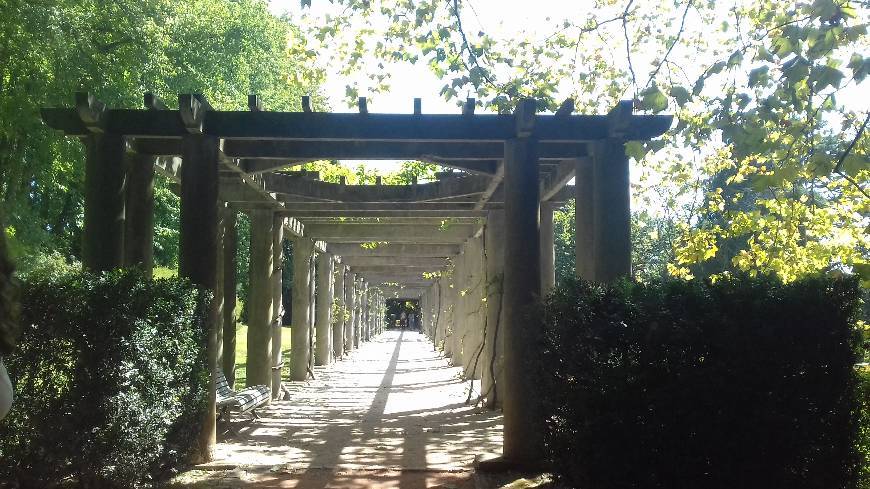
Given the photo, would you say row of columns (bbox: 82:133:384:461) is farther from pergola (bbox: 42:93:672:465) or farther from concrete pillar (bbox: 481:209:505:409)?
concrete pillar (bbox: 481:209:505:409)

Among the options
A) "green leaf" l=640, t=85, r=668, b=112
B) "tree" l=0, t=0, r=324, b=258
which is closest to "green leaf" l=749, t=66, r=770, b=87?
"green leaf" l=640, t=85, r=668, b=112

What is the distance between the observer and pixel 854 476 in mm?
4727

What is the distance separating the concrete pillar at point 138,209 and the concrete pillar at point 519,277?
3658mm

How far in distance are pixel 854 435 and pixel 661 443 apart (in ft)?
3.67

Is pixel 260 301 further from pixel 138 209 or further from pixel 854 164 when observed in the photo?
pixel 854 164

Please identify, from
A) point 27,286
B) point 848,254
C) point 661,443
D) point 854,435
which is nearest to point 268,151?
point 27,286

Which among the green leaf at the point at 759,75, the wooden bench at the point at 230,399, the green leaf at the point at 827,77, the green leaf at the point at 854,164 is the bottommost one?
the wooden bench at the point at 230,399

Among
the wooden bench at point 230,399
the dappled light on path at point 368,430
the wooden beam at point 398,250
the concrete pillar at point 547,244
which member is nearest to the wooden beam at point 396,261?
the wooden beam at point 398,250

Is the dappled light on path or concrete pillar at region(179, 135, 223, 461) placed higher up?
concrete pillar at region(179, 135, 223, 461)

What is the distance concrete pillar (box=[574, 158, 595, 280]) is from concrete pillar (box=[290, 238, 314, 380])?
8473mm

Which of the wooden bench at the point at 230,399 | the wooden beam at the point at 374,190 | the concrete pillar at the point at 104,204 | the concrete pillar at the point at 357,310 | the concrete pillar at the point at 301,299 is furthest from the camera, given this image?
the concrete pillar at the point at 357,310

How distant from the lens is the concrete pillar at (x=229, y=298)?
10.8 m

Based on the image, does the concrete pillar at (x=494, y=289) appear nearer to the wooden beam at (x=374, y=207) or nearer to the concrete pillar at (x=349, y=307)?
the wooden beam at (x=374, y=207)

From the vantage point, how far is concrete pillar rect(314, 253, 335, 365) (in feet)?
67.2
